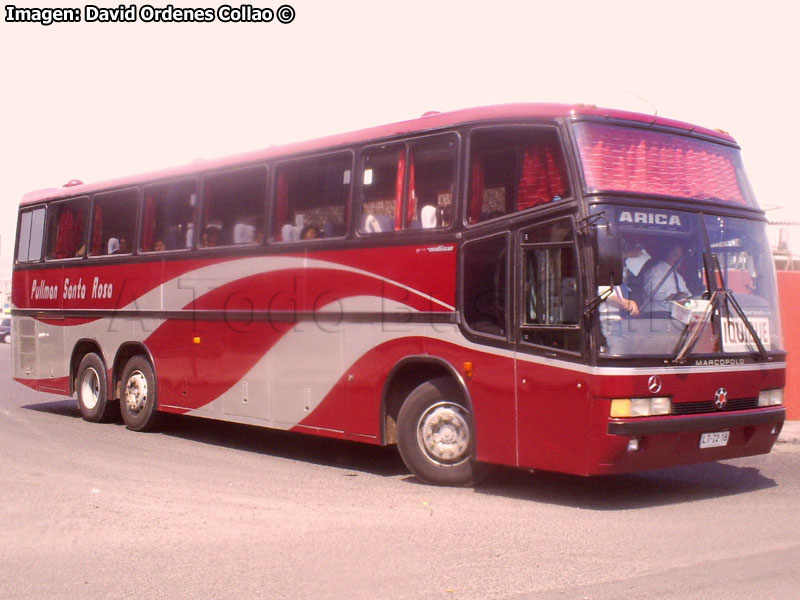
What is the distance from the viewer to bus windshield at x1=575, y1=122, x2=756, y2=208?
8.89 meters

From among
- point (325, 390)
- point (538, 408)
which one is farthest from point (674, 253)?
point (325, 390)

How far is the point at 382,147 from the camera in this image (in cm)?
1077

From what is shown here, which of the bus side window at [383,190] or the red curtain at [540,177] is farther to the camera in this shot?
the bus side window at [383,190]

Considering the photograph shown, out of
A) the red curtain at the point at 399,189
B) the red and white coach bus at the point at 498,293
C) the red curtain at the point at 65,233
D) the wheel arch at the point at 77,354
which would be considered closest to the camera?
the red and white coach bus at the point at 498,293

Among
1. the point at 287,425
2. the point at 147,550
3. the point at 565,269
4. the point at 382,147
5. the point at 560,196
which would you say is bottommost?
the point at 147,550

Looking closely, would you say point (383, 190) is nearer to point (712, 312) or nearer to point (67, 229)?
point (712, 312)

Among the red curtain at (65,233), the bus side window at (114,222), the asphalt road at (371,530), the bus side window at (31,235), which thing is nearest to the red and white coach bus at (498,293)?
the asphalt road at (371,530)

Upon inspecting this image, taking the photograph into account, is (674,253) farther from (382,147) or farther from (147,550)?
(147,550)


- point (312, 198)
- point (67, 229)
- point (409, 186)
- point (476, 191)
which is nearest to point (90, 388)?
point (67, 229)

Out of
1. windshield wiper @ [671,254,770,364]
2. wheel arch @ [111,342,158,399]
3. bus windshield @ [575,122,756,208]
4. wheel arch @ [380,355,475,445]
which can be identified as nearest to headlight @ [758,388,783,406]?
windshield wiper @ [671,254,770,364]

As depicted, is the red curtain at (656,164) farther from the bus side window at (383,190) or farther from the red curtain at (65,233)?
the red curtain at (65,233)

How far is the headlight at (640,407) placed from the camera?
8.53m

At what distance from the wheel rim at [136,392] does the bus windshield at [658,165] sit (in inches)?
314

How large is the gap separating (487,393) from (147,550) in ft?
11.5
